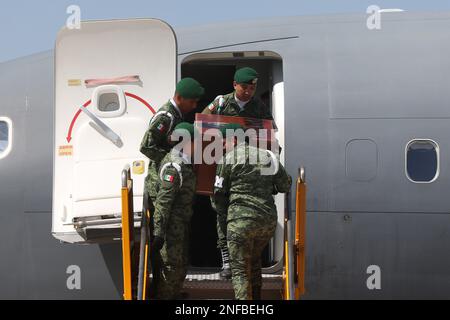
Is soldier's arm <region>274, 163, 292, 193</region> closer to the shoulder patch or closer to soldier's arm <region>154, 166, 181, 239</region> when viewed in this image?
soldier's arm <region>154, 166, 181, 239</region>

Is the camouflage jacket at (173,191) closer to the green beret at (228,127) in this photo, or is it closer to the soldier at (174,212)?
the soldier at (174,212)

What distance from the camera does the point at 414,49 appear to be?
927 centimetres

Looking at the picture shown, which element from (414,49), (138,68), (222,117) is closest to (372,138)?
(414,49)

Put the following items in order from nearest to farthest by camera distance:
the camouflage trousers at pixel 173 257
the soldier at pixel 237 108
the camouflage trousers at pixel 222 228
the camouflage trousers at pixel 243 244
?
the camouflage trousers at pixel 243 244 → the camouflage trousers at pixel 173 257 → the camouflage trousers at pixel 222 228 → the soldier at pixel 237 108

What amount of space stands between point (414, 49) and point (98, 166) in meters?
3.53

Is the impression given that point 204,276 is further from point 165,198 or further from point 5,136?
point 5,136

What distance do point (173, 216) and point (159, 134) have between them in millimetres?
738

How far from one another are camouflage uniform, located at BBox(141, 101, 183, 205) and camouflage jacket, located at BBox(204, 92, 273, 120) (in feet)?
1.97

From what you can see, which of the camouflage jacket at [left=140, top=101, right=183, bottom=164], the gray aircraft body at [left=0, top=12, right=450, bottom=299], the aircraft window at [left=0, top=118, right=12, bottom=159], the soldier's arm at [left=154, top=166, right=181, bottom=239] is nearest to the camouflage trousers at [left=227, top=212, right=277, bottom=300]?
the soldier's arm at [left=154, top=166, right=181, bottom=239]

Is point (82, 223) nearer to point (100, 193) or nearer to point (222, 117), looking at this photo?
point (100, 193)

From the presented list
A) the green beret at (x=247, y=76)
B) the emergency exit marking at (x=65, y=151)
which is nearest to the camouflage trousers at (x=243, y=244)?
the green beret at (x=247, y=76)

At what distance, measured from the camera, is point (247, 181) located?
744 centimetres

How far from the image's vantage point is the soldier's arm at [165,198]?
7336mm

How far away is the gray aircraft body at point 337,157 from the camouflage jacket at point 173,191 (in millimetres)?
1657
